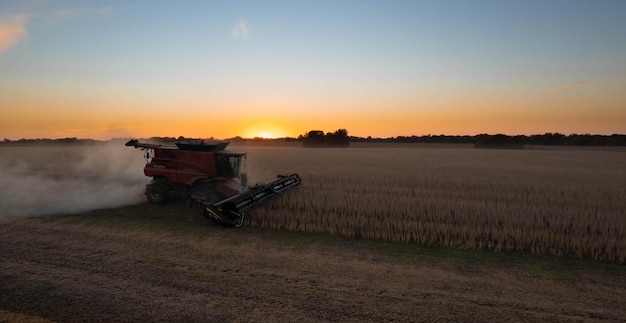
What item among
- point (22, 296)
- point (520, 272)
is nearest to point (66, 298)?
point (22, 296)

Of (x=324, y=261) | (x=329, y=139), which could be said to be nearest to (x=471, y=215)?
(x=324, y=261)

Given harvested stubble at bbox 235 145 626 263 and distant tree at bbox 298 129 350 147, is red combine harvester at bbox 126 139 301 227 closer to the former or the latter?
harvested stubble at bbox 235 145 626 263

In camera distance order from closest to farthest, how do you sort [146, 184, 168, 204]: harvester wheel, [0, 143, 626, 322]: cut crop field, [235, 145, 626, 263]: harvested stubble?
[0, 143, 626, 322]: cut crop field < [235, 145, 626, 263]: harvested stubble < [146, 184, 168, 204]: harvester wheel

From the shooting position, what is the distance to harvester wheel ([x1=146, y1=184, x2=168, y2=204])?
13.9m

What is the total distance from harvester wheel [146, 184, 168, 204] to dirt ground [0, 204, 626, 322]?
4.29m

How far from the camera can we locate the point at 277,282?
6613 millimetres

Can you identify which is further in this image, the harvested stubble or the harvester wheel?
the harvester wheel

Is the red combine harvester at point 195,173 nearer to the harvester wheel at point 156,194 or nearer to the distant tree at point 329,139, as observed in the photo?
the harvester wheel at point 156,194

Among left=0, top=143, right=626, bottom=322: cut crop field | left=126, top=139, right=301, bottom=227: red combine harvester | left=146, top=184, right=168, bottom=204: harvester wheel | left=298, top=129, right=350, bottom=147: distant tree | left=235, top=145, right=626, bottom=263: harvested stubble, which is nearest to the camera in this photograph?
left=0, top=143, right=626, bottom=322: cut crop field

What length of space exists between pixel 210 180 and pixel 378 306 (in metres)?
9.47

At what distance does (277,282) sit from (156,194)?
9033 mm

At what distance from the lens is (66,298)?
5.91 meters

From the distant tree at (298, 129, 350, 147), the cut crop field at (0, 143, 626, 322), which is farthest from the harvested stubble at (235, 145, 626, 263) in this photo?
the distant tree at (298, 129, 350, 147)

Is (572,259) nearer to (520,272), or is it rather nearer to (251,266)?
(520,272)
